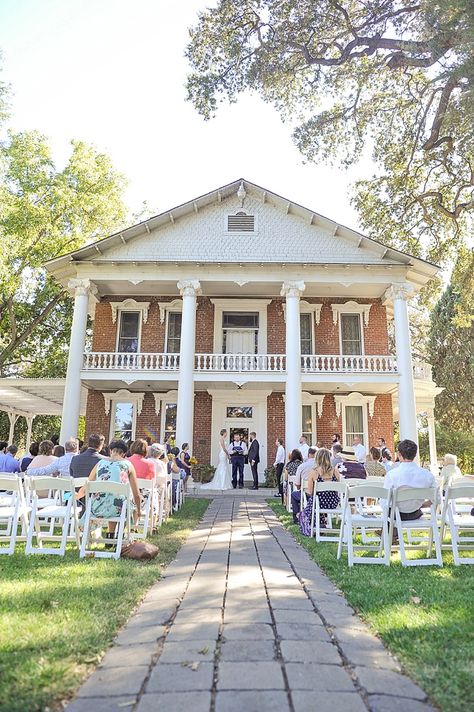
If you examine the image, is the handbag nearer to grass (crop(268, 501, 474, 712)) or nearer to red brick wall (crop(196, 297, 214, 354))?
grass (crop(268, 501, 474, 712))

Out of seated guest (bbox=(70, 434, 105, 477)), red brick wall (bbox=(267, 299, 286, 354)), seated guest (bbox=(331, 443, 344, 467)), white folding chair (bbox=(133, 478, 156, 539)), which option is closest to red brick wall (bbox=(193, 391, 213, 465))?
red brick wall (bbox=(267, 299, 286, 354))

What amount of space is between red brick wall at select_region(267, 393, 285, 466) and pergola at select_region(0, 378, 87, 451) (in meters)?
7.80

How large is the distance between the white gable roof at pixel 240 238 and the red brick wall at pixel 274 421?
5321 millimetres

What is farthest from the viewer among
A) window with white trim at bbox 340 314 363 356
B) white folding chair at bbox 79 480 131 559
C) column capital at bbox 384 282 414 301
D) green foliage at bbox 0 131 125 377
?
green foliage at bbox 0 131 125 377

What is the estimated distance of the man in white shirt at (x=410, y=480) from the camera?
20.6 ft

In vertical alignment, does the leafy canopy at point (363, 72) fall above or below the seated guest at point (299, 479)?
above

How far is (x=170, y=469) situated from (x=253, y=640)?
27.7 ft

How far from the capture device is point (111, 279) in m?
18.8

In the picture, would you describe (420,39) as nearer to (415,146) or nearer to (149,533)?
(415,146)

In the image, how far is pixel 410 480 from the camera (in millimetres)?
6312

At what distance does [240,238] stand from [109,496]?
14699 millimetres

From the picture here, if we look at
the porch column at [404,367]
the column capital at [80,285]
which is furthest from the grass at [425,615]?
the column capital at [80,285]

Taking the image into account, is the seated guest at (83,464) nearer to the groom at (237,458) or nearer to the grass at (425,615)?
the grass at (425,615)

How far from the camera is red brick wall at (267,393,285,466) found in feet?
64.5
